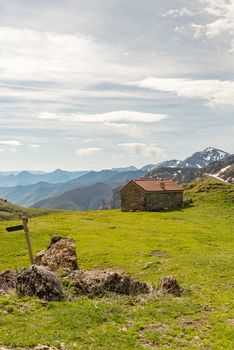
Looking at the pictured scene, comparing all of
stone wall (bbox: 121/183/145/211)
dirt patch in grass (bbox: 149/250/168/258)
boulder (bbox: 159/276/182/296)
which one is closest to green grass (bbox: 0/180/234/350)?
dirt patch in grass (bbox: 149/250/168/258)

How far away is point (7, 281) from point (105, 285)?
21.3 ft

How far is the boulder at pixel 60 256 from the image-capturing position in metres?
31.4

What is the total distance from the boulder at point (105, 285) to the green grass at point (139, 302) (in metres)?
1.04

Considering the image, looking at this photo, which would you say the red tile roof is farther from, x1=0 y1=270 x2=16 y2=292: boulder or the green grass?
x1=0 y1=270 x2=16 y2=292: boulder

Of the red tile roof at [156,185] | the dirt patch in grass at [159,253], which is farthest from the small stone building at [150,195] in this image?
the dirt patch in grass at [159,253]

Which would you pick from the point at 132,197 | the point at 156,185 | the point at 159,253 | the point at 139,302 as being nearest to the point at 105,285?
the point at 139,302

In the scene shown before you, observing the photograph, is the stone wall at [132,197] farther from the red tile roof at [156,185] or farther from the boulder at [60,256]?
the boulder at [60,256]

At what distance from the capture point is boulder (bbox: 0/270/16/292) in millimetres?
24672

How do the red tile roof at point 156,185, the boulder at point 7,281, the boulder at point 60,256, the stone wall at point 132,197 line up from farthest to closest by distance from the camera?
the stone wall at point 132,197 < the red tile roof at point 156,185 < the boulder at point 60,256 < the boulder at point 7,281

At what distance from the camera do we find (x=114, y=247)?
49.6 metres

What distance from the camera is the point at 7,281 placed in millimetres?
25531

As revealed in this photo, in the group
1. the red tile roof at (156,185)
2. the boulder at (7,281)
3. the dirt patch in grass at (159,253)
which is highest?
the red tile roof at (156,185)

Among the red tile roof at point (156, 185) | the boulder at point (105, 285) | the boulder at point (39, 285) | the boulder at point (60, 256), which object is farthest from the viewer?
the red tile roof at point (156, 185)

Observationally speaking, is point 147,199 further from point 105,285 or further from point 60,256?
point 105,285
